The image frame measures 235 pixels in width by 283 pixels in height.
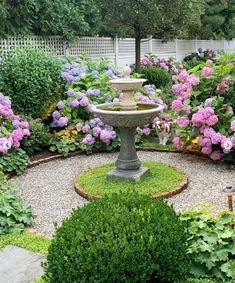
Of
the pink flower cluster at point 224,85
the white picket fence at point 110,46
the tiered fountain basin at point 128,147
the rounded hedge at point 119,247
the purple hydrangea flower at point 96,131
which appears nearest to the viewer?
the rounded hedge at point 119,247

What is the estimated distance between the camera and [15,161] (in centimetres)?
680

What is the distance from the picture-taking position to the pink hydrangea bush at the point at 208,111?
6676 millimetres

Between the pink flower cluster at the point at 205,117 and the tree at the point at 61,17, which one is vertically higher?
the tree at the point at 61,17

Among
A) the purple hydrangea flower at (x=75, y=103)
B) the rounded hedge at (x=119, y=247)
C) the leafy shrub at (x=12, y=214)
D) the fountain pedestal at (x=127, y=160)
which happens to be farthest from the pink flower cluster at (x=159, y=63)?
the rounded hedge at (x=119, y=247)

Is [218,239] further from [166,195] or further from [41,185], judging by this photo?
[41,185]

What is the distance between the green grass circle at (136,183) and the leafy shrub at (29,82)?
215cm

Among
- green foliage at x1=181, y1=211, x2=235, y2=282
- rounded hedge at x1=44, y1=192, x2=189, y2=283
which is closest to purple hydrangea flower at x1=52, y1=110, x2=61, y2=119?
green foliage at x1=181, y1=211, x2=235, y2=282

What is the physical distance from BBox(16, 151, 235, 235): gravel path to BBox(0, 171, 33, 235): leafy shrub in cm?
15

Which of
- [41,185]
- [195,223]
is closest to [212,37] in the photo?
[41,185]

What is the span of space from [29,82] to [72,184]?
2.50m

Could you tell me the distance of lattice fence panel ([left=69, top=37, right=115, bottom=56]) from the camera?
12648 mm

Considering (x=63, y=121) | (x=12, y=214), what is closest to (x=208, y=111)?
(x=63, y=121)

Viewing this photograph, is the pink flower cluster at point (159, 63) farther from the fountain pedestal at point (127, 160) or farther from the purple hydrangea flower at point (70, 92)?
the fountain pedestal at point (127, 160)

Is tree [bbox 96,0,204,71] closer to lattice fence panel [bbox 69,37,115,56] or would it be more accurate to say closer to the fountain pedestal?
lattice fence panel [bbox 69,37,115,56]
